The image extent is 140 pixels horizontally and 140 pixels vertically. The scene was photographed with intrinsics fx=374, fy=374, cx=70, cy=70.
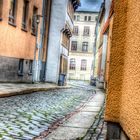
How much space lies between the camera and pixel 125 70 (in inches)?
145

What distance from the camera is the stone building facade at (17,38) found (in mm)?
20500

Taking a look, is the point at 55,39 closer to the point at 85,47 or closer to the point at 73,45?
the point at 85,47

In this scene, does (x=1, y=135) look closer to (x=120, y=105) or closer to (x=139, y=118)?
(x=120, y=105)

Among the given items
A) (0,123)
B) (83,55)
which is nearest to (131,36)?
(0,123)

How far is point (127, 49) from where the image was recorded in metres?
3.66

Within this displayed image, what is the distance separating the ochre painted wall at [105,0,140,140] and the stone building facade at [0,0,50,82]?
53.6 feet

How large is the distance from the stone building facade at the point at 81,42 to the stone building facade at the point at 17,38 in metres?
49.8

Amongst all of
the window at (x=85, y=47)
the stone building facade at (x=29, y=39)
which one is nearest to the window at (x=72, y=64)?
the window at (x=85, y=47)

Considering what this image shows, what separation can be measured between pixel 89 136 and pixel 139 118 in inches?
132

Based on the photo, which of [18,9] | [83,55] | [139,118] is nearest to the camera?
[139,118]

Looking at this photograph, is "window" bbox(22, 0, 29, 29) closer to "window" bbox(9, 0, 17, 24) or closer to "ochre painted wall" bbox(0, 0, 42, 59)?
"ochre painted wall" bbox(0, 0, 42, 59)

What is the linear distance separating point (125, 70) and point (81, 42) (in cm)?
7593

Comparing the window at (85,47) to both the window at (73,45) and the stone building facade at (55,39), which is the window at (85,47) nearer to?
the window at (73,45)

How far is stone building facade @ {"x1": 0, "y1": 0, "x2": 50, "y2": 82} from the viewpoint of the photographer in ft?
67.3
